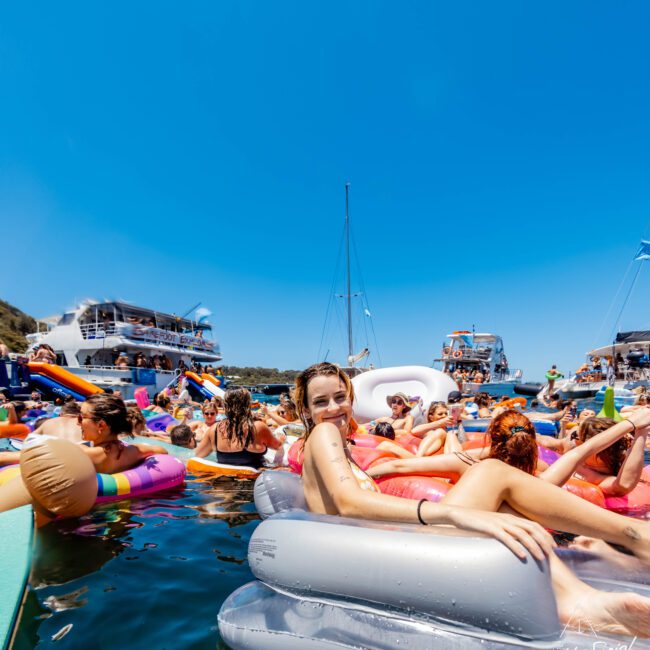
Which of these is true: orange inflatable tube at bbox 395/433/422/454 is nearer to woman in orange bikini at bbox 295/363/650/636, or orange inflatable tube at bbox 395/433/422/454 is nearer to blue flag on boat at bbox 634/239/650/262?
woman in orange bikini at bbox 295/363/650/636

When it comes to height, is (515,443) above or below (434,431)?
above

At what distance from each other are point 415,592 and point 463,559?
23 cm

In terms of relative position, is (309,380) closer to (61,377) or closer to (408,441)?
(408,441)

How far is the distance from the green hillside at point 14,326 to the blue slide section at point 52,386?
34187 millimetres

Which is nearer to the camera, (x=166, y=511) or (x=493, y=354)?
(x=166, y=511)

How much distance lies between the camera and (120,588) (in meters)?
2.59

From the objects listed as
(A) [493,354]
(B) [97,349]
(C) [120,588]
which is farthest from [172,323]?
(C) [120,588]

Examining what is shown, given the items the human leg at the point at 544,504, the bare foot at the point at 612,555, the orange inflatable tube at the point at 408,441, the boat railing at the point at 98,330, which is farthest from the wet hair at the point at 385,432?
the boat railing at the point at 98,330

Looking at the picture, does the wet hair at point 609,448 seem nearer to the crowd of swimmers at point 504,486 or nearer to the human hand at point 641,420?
the crowd of swimmers at point 504,486

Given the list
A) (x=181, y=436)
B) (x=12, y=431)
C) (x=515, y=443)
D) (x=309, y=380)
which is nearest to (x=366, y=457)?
(x=515, y=443)

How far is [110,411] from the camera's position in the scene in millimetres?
3963

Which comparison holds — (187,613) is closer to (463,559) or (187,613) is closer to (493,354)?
(463,559)

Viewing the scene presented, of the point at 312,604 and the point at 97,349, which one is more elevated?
the point at 97,349

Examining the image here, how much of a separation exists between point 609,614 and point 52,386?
56.2ft
